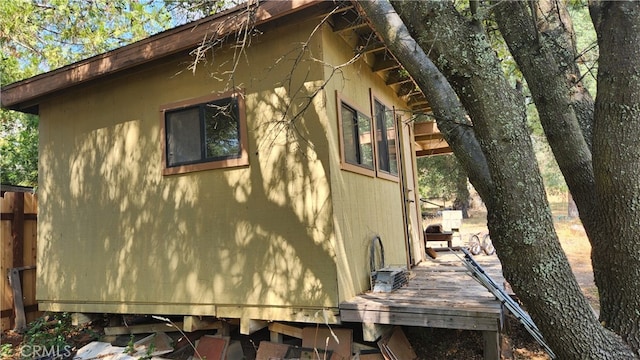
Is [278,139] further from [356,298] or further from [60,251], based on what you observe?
[60,251]

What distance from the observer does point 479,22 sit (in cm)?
203

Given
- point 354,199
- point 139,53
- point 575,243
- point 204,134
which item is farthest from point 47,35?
point 575,243

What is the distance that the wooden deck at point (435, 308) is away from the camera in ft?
11.0

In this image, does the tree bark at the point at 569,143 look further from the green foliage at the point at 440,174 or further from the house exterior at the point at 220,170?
the green foliage at the point at 440,174

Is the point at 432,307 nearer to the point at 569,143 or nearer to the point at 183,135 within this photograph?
the point at 569,143

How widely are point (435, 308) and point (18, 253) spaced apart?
20.1ft

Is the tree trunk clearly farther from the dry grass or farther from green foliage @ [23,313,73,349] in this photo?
green foliage @ [23,313,73,349]

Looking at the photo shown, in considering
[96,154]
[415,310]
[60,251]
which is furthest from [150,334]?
[415,310]

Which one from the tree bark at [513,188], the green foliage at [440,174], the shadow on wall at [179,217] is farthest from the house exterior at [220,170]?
the green foliage at [440,174]

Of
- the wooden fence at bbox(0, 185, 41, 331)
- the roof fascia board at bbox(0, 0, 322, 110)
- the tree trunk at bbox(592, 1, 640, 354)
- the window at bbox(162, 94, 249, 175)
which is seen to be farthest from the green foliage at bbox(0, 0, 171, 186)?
the tree trunk at bbox(592, 1, 640, 354)

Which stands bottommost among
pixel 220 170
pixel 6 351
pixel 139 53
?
pixel 6 351

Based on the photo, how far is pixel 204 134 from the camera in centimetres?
442

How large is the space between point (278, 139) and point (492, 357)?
2.83 meters

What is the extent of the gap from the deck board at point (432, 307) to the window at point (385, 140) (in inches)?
70.3
